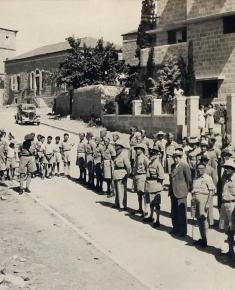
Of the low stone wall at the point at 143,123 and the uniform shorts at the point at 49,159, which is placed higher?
the low stone wall at the point at 143,123

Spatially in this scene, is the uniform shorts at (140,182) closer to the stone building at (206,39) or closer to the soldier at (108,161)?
the soldier at (108,161)

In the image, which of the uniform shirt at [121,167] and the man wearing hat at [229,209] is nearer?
the man wearing hat at [229,209]

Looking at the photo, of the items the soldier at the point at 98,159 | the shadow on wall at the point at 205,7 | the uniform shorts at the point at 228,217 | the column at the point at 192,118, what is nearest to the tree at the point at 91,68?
the shadow on wall at the point at 205,7

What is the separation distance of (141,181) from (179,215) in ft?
6.04

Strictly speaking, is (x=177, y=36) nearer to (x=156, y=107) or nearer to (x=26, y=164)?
(x=156, y=107)

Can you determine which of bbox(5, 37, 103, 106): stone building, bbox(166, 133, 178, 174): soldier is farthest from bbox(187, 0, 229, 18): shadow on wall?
bbox(5, 37, 103, 106): stone building

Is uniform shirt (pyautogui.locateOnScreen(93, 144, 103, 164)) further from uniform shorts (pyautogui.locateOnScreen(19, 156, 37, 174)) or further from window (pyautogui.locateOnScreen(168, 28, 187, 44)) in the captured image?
window (pyautogui.locateOnScreen(168, 28, 187, 44))

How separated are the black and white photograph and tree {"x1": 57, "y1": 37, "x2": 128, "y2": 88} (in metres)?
2.98

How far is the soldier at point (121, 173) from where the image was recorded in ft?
41.8

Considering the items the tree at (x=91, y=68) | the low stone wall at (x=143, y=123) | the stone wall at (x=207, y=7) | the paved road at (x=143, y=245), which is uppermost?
the stone wall at (x=207, y=7)

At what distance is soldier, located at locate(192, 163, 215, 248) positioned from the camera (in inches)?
374

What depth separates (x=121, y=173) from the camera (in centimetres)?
1275

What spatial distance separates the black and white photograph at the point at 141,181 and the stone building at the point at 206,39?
7 cm

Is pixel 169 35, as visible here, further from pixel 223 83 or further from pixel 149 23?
pixel 223 83
